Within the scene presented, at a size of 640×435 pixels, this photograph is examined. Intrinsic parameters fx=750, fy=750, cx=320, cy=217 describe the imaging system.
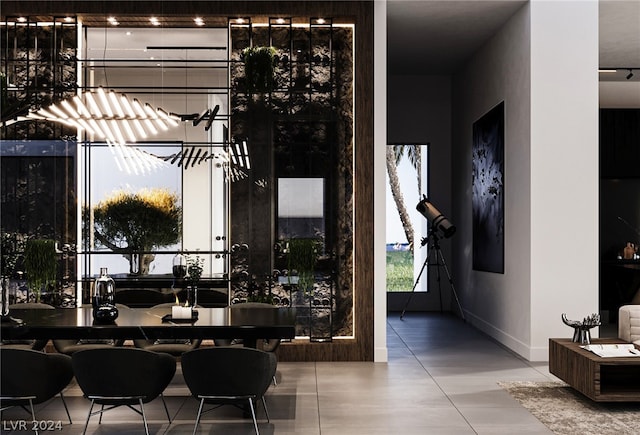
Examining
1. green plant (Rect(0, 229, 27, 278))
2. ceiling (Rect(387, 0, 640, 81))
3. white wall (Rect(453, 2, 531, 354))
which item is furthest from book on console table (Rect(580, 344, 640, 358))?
green plant (Rect(0, 229, 27, 278))

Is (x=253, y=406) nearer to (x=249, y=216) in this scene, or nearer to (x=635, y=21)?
(x=249, y=216)

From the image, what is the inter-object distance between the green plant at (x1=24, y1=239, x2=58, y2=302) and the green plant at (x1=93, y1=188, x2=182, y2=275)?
52cm

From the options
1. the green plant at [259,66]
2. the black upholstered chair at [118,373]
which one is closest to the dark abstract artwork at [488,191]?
the green plant at [259,66]

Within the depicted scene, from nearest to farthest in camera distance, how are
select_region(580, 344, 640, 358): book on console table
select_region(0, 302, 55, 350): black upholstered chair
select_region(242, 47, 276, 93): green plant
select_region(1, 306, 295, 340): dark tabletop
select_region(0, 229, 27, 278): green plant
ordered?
select_region(1, 306, 295, 340): dark tabletop → select_region(580, 344, 640, 358): book on console table → select_region(0, 302, 55, 350): black upholstered chair → select_region(242, 47, 276, 93): green plant → select_region(0, 229, 27, 278): green plant

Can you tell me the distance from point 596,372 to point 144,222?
4.80 meters

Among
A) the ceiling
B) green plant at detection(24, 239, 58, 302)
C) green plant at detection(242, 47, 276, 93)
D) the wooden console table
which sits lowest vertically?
the wooden console table

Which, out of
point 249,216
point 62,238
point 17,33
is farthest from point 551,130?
point 17,33

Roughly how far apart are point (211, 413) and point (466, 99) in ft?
24.3

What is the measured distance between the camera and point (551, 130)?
7984 millimetres

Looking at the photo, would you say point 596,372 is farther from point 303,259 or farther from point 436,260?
point 436,260

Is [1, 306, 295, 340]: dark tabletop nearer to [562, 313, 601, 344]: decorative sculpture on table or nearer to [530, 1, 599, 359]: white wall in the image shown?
[562, 313, 601, 344]: decorative sculpture on table

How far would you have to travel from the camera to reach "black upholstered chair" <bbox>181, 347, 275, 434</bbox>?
15.9 ft

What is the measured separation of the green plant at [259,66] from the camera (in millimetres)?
7949

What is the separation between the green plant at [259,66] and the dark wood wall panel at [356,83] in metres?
0.52
